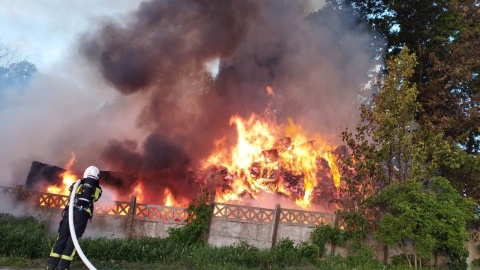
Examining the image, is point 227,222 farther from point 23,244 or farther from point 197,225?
point 23,244

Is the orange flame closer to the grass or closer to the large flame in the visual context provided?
the large flame

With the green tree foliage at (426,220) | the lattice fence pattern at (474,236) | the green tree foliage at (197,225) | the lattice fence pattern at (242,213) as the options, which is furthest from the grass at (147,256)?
the lattice fence pattern at (474,236)

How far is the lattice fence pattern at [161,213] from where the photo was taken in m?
12.4

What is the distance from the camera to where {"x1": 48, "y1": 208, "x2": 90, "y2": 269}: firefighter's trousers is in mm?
6919

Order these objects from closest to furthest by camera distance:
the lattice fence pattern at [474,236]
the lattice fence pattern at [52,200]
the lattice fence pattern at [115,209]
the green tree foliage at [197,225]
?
the green tree foliage at [197,225] → the lattice fence pattern at [115,209] → the lattice fence pattern at [52,200] → the lattice fence pattern at [474,236]

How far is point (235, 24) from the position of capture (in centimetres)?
2338

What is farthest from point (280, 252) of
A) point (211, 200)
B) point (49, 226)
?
point (49, 226)

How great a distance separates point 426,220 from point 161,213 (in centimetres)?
832

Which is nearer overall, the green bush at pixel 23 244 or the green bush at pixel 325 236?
the green bush at pixel 23 244

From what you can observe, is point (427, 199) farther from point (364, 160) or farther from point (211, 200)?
point (211, 200)

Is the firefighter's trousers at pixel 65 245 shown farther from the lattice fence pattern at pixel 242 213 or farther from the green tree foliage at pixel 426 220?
the green tree foliage at pixel 426 220

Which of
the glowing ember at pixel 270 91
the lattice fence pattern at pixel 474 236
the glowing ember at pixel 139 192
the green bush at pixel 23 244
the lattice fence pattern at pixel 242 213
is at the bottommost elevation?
the green bush at pixel 23 244

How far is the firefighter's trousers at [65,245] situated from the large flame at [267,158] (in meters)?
9.90

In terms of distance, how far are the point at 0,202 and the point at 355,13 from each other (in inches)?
800
